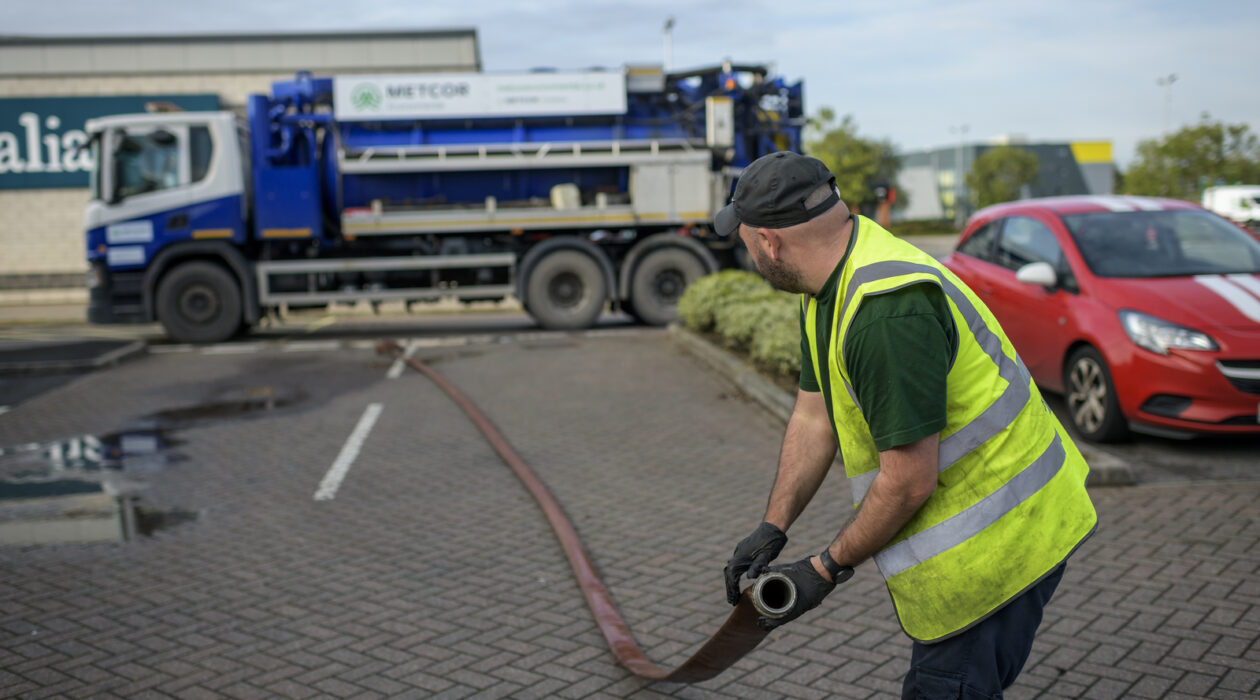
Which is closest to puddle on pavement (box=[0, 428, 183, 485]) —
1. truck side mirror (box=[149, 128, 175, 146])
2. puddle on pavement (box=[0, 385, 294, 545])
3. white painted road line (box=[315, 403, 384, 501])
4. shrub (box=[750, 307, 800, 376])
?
puddle on pavement (box=[0, 385, 294, 545])

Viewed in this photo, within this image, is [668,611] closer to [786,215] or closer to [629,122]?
[786,215]

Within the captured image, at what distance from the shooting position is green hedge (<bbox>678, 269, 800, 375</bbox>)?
29.5 feet

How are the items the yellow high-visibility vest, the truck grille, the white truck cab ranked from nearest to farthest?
1. the yellow high-visibility vest
2. the truck grille
3. the white truck cab

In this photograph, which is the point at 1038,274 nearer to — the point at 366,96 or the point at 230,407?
the point at 230,407

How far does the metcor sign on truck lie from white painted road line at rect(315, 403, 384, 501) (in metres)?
6.70

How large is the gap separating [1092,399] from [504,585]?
437cm

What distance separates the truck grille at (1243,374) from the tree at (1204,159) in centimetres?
4214

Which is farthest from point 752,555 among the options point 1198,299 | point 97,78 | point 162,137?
point 97,78

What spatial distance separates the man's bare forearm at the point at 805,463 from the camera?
8.75ft

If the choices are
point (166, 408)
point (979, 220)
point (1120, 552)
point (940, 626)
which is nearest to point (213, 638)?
point (940, 626)

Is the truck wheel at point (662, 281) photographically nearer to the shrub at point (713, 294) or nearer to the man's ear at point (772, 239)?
the shrub at point (713, 294)

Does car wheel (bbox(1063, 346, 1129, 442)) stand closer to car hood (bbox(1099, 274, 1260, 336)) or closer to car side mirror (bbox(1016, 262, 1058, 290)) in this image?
car hood (bbox(1099, 274, 1260, 336))

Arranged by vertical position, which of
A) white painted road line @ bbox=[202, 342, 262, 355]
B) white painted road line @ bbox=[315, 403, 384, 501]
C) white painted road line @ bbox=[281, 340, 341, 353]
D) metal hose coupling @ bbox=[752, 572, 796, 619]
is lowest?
white painted road line @ bbox=[315, 403, 384, 501]

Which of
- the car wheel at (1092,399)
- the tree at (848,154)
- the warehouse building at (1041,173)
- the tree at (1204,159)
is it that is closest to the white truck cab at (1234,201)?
the tree at (1204,159)
